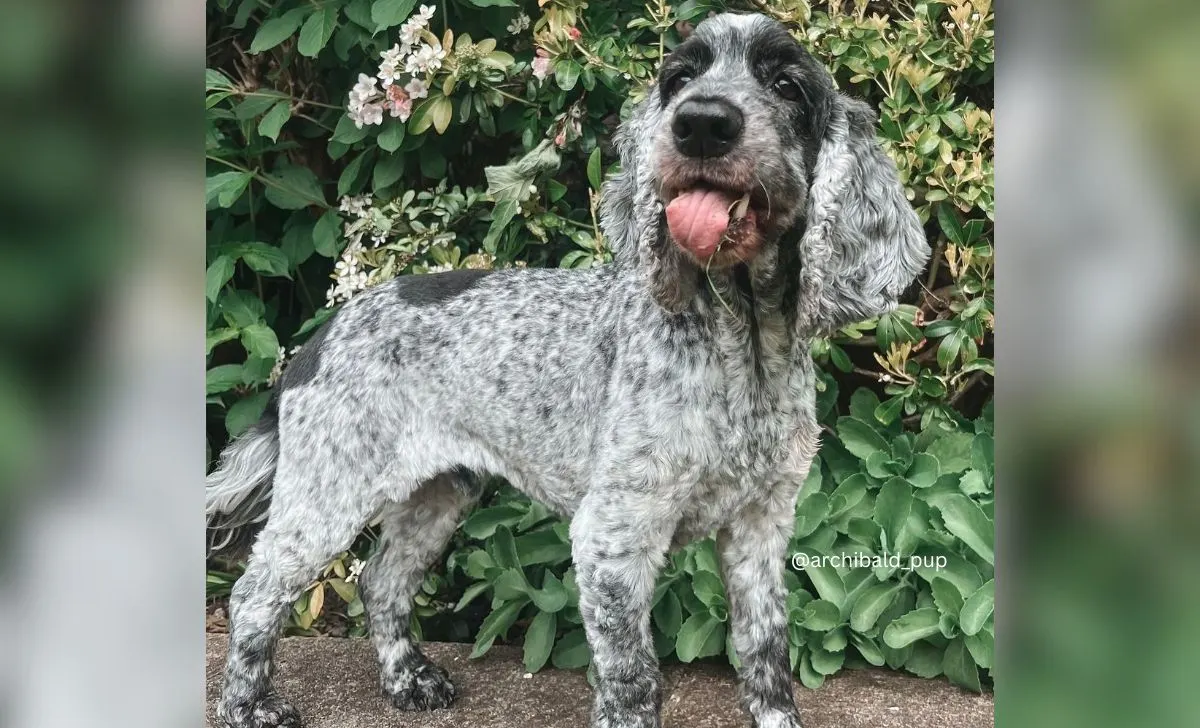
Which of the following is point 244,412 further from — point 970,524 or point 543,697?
point 970,524

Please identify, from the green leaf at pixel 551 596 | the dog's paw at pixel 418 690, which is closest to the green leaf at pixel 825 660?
the green leaf at pixel 551 596

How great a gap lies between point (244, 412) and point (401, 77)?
1229mm

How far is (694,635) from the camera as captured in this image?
3.44 meters

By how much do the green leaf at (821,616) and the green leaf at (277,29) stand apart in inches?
96.3

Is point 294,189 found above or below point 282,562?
above

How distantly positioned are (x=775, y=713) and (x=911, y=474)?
98cm

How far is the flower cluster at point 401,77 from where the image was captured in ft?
10.8

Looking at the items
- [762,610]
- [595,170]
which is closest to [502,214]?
[595,170]

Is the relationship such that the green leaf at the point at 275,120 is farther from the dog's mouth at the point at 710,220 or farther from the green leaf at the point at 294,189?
the dog's mouth at the point at 710,220

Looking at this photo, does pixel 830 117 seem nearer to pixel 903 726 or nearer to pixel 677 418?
pixel 677 418

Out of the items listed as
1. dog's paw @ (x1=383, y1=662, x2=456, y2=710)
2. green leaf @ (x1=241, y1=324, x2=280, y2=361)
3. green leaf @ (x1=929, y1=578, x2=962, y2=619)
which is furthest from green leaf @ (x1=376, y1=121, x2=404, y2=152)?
green leaf @ (x1=929, y1=578, x2=962, y2=619)

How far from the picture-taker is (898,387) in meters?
3.56
